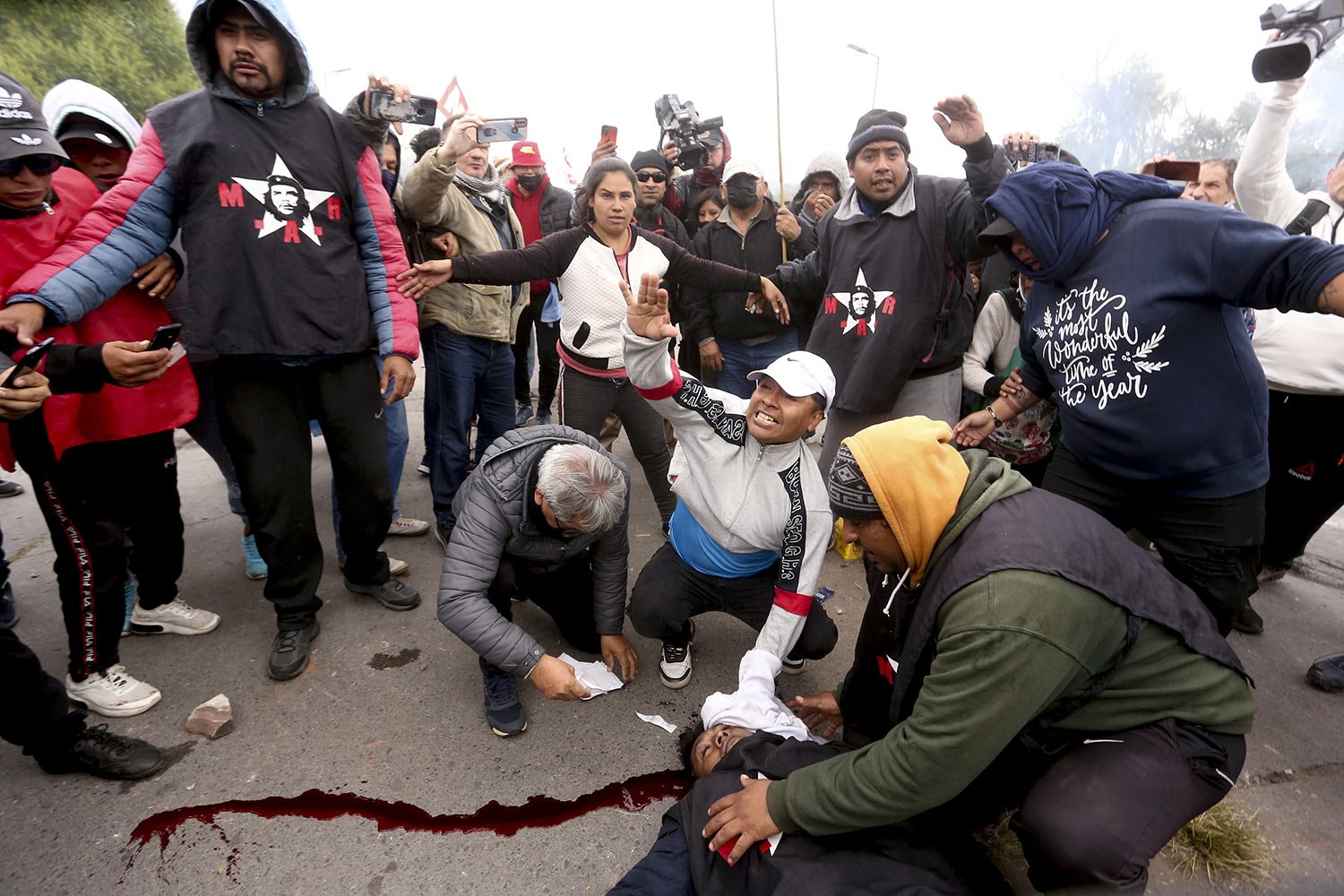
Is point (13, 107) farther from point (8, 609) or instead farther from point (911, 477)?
point (911, 477)

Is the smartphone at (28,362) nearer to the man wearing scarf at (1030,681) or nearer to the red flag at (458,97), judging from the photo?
the man wearing scarf at (1030,681)

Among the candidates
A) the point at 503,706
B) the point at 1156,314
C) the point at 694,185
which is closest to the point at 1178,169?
the point at 1156,314

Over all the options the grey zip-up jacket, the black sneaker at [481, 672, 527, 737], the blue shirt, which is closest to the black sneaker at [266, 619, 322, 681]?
the black sneaker at [481, 672, 527, 737]

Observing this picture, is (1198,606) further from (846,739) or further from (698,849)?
(698,849)

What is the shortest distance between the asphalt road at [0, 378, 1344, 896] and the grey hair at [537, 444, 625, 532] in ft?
2.63

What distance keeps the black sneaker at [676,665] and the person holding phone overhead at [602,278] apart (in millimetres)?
1061

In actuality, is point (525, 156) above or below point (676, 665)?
above

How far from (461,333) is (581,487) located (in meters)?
1.51

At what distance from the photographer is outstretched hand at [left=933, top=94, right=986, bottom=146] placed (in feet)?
8.52

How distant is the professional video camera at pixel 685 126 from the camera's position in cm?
432

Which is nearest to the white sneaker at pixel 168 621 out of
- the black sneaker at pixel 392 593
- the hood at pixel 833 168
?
the black sneaker at pixel 392 593

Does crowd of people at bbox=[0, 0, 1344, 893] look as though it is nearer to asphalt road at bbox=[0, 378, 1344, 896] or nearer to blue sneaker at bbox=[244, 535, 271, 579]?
blue sneaker at bbox=[244, 535, 271, 579]

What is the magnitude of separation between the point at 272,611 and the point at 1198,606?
3.37m

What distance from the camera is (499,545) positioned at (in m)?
2.32
